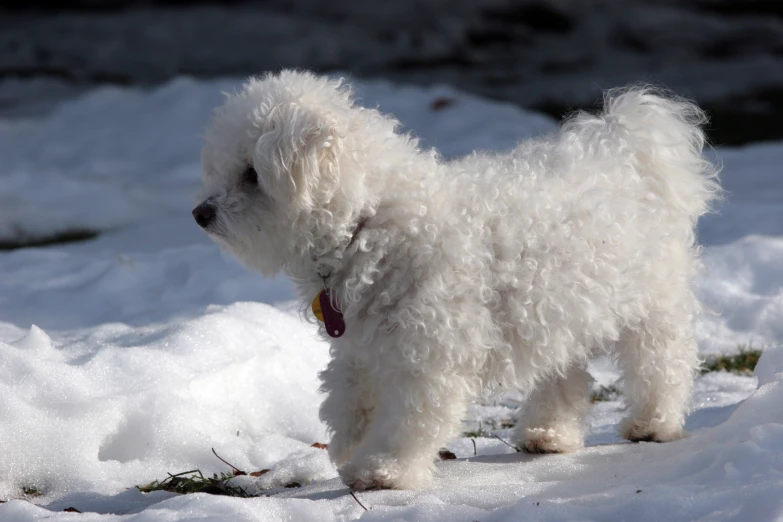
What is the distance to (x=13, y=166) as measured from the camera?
1048 centimetres

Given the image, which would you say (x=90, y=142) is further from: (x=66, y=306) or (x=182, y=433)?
(x=182, y=433)

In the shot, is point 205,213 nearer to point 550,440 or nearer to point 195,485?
point 195,485

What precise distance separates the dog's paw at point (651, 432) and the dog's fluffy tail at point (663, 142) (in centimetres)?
92

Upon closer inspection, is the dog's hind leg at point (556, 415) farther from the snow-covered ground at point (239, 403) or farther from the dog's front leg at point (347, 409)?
the dog's front leg at point (347, 409)

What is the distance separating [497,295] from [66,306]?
12.5ft

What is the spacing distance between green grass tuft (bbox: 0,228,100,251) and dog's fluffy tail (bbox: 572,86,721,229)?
560 centimetres

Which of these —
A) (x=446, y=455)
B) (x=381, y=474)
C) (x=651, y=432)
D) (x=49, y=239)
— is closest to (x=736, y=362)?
(x=651, y=432)

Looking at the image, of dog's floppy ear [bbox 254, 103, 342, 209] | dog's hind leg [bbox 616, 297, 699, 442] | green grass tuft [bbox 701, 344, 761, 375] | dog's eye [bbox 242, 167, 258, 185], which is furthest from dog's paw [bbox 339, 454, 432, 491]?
green grass tuft [bbox 701, 344, 761, 375]

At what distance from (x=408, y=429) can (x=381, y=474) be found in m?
0.19

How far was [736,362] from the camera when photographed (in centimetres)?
572

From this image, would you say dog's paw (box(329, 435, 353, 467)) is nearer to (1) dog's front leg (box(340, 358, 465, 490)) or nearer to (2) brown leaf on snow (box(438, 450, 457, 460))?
(1) dog's front leg (box(340, 358, 465, 490))

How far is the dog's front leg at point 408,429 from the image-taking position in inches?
142

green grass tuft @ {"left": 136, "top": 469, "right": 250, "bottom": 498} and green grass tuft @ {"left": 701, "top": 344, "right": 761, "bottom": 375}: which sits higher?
green grass tuft @ {"left": 701, "top": 344, "right": 761, "bottom": 375}

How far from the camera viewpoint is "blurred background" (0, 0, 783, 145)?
16.9m
